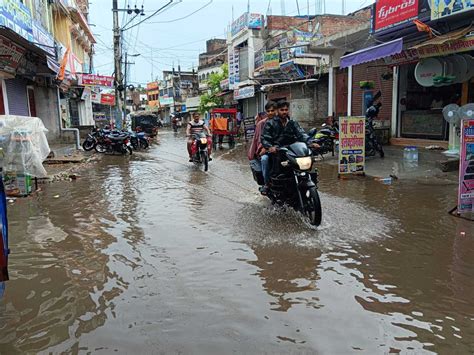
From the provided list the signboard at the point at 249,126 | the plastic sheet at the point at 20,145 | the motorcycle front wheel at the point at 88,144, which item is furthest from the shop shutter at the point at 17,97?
the signboard at the point at 249,126

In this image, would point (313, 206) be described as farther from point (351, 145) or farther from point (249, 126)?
point (249, 126)

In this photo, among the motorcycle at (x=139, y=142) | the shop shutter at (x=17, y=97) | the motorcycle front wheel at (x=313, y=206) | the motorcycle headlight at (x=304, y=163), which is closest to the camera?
the motorcycle front wheel at (x=313, y=206)

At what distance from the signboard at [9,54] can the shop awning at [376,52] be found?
30.2 feet

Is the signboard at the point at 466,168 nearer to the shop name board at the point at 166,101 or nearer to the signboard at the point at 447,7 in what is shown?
the signboard at the point at 447,7

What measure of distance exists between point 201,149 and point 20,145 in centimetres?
521

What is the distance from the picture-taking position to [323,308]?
325cm

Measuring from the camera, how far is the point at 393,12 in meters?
12.5

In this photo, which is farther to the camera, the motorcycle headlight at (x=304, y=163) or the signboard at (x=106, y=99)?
the signboard at (x=106, y=99)

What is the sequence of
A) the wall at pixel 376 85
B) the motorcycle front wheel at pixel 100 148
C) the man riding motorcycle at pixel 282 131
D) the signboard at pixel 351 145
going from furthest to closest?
the motorcycle front wheel at pixel 100 148
the wall at pixel 376 85
the signboard at pixel 351 145
the man riding motorcycle at pixel 282 131

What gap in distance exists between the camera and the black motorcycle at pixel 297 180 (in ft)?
17.7

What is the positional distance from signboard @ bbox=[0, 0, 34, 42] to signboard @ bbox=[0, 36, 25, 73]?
1.24ft

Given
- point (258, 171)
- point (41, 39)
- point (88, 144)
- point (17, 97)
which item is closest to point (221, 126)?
point (88, 144)

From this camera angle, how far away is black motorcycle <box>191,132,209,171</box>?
1175 centimetres

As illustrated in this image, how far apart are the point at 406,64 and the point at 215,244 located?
11.3m
